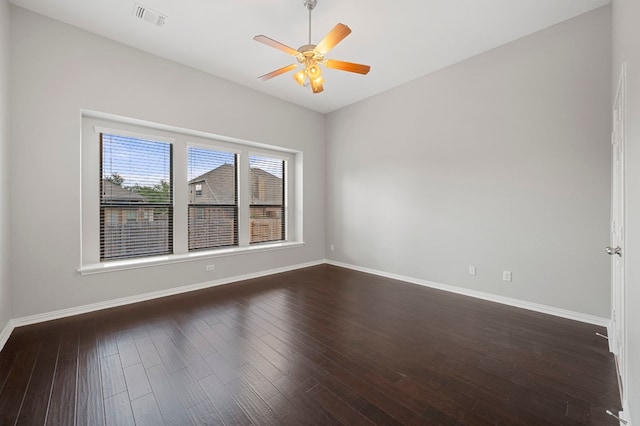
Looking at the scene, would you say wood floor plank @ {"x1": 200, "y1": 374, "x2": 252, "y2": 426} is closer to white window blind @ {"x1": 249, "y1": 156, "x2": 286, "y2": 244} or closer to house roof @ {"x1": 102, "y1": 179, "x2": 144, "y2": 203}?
house roof @ {"x1": 102, "y1": 179, "x2": 144, "y2": 203}

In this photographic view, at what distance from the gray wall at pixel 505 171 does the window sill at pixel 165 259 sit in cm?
215

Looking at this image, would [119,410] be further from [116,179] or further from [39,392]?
[116,179]

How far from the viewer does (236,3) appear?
8.82 ft

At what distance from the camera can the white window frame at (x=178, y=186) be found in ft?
11.0

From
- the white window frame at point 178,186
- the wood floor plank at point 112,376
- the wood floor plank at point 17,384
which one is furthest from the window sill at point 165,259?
the wood floor plank at point 112,376

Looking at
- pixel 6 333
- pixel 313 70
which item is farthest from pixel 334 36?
pixel 6 333

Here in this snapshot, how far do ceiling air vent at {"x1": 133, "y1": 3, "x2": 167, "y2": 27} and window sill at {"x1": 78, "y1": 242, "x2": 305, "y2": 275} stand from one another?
2960 millimetres

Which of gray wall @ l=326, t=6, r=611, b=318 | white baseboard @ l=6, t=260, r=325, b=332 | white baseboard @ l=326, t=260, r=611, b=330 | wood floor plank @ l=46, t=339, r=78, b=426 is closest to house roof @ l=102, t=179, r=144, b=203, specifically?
white baseboard @ l=6, t=260, r=325, b=332

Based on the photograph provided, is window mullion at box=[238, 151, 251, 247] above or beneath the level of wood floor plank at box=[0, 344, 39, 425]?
above

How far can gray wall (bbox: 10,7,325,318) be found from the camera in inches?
109

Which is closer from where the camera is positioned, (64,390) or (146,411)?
(146,411)

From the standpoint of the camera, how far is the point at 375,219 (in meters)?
4.97

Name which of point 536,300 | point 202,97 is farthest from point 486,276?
point 202,97

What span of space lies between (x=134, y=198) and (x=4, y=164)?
127 cm
